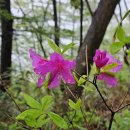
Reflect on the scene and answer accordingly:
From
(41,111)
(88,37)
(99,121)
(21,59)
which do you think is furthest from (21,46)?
(41,111)

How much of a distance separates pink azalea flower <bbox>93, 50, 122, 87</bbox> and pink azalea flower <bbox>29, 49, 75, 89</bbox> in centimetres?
6

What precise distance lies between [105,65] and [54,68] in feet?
0.41

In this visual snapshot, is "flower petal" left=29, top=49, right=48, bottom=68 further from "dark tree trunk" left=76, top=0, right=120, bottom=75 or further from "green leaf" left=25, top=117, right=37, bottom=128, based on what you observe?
"dark tree trunk" left=76, top=0, right=120, bottom=75

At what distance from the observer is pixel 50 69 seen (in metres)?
0.87

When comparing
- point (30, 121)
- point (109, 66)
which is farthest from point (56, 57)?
point (30, 121)

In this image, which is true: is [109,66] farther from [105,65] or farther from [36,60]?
[36,60]

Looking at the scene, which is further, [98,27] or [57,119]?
[98,27]

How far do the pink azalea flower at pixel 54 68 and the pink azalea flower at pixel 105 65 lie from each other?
2.4 inches

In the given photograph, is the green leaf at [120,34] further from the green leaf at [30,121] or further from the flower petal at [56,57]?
the green leaf at [30,121]

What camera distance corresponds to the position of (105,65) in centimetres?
87

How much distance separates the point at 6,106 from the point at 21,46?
4.63 m

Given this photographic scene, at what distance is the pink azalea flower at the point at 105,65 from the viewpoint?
0.84 metres

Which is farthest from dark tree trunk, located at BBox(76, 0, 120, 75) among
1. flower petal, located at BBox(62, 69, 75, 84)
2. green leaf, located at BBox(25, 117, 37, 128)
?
flower petal, located at BBox(62, 69, 75, 84)

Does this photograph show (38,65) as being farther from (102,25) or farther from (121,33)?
(102,25)
